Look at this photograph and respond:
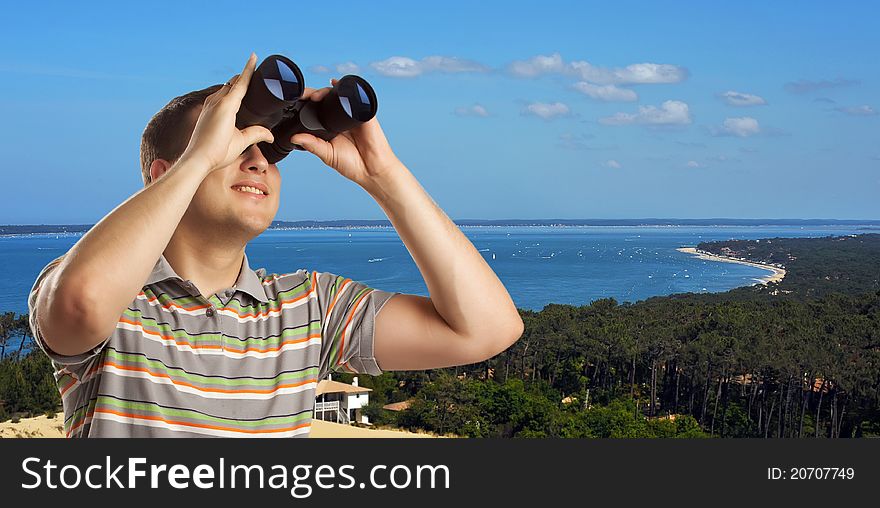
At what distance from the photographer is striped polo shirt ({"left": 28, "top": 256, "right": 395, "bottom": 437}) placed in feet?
2.98

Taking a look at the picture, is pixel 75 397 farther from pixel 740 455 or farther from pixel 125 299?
pixel 740 455

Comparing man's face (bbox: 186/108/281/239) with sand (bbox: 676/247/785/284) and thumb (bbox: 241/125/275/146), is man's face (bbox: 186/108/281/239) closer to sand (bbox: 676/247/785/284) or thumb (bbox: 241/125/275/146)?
thumb (bbox: 241/125/275/146)

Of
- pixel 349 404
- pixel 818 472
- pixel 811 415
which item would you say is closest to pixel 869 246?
pixel 811 415

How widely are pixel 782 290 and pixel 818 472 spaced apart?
25.5 meters

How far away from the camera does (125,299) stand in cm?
81

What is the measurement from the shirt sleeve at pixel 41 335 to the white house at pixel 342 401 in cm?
1406

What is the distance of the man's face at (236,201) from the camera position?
3.14 ft

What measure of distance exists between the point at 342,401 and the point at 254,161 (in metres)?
14.4

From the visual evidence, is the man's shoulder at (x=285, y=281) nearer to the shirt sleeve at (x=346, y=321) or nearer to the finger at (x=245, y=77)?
the shirt sleeve at (x=346, y=321)

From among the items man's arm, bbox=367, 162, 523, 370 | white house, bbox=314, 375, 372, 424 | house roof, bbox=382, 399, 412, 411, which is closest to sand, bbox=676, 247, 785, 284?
house roof, bbox=382, 399, 412, 411

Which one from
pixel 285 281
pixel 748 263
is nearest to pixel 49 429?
pixel 285 281

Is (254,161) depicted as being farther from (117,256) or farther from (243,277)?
(117,256)

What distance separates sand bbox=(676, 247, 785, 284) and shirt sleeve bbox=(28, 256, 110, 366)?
29.0 metres

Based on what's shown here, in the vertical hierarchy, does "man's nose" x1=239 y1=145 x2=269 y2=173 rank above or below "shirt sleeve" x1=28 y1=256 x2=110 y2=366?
above
